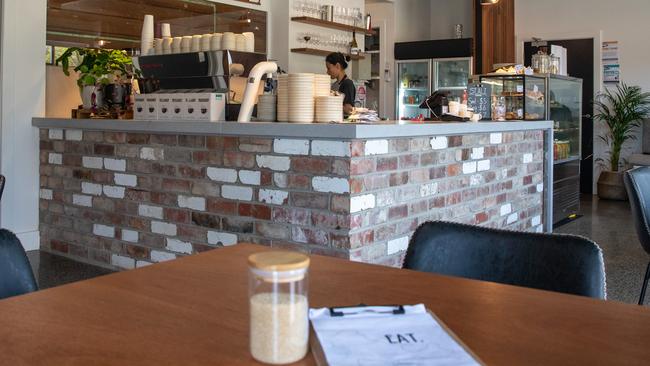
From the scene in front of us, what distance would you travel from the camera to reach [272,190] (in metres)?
3.32

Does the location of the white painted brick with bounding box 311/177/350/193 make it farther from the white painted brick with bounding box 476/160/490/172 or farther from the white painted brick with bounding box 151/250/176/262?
the white painted brick with bounding box 476/160/490/172

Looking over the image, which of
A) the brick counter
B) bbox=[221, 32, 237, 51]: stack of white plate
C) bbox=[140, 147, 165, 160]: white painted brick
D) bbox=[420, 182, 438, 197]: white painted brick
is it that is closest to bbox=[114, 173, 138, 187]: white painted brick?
the brick counter

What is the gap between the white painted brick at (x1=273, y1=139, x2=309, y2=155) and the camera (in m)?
3.17

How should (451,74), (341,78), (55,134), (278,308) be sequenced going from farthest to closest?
(451,74), (341,78), (55,134), (278,308)

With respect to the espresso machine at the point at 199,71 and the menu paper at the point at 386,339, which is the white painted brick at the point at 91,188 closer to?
the espresso machine at the point at 199,71

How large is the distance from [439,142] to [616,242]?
9.02 feet

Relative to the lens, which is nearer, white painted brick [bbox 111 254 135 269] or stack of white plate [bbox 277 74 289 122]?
stack of white plate [bbox 277 74 289 122]

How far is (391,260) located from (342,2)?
549 centimetres

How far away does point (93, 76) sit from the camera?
16.0 ft

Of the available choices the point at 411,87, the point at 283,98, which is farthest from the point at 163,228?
the point at 411,87

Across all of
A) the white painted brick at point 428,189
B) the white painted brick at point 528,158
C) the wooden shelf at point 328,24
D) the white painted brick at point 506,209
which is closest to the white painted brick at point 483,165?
the white painted brick at point 506,209

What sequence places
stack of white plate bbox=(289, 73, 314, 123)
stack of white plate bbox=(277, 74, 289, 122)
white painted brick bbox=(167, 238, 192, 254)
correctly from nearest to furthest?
stack of white plate bbox=(289, 73, 314, 123)
stack of white plate bbox=(277, 74, 289, 122)
white painted brick bbox=(167, 238, 192, 254)

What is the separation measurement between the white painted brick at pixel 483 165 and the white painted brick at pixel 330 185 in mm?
1295

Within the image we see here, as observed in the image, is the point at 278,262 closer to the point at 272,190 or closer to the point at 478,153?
the point at 272,190
